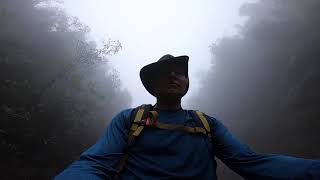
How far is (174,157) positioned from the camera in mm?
1934

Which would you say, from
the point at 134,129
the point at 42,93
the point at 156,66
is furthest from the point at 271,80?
the point at 134,129

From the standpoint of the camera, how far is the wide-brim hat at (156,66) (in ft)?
7.74

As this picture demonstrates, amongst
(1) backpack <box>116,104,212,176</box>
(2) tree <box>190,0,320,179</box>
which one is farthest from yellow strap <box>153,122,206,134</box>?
(2) tree <box>190,0,320,179</box>

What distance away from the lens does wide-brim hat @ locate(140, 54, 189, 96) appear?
2.36 m

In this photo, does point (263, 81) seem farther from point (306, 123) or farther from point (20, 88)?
point (20, 88)

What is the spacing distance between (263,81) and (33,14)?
31518 millimetres

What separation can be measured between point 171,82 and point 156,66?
169 mm

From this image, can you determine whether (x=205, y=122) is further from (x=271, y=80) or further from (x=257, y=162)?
(x=271, y=80)

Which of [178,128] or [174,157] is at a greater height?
[178,128]

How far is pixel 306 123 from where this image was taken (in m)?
37.8

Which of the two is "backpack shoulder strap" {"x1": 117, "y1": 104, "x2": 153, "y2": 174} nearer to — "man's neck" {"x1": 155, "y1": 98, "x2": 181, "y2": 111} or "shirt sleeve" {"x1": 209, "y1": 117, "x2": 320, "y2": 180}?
"man's neck" {"x1": 155, "y1": 98, "x2": 181, "y2": 111}

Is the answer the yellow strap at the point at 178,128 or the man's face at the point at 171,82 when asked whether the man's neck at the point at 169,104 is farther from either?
the yellow strap at the point at 178,128

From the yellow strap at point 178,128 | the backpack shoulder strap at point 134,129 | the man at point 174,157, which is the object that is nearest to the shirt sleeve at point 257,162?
the man at point 174,157

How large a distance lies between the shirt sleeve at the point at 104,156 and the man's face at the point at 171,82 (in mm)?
305
